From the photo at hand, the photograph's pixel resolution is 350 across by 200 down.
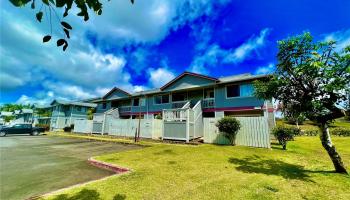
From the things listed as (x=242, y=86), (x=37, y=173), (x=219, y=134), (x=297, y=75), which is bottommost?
(x=37, y=173)

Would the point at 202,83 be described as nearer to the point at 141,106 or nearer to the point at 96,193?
the point at 141,106

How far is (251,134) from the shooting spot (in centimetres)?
1520

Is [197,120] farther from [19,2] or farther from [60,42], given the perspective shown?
[19,2]

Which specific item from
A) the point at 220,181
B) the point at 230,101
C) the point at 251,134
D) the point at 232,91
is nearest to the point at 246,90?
the point at 232,91

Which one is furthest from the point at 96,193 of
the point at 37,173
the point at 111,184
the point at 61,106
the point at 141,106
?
the point at 61,106

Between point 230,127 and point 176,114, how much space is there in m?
6.28

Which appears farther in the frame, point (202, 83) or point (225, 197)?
point (202, 83)

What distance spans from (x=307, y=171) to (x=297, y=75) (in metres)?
4.42

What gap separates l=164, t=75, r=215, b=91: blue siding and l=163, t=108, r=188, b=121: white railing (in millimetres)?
5915

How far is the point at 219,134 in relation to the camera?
55.3 feet

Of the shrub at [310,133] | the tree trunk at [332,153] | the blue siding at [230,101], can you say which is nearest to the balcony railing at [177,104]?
the blue siding at [230,101]

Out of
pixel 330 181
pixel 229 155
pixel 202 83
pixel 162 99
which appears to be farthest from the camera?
pixel 162 99

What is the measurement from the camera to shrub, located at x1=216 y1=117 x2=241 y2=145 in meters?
15.5

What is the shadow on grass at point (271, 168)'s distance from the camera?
7.78 meters
